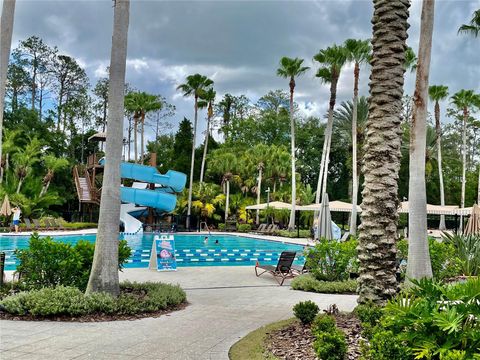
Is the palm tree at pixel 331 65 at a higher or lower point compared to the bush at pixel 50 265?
higher

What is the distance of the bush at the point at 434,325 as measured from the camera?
10.7 feet

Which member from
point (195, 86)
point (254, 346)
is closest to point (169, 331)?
point (254, 346)

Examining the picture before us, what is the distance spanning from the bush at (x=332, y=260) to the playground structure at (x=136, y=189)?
22343 mm

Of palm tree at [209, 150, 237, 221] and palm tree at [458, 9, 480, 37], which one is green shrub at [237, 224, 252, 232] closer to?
palm tree at [209, 150, 237, 221]

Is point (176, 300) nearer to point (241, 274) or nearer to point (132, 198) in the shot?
point (241, 274)

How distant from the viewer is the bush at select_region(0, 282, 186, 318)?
6746mm

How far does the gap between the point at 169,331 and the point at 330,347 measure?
9.17ft

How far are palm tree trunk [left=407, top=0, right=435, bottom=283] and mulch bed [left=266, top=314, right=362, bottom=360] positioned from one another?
1.95 metres

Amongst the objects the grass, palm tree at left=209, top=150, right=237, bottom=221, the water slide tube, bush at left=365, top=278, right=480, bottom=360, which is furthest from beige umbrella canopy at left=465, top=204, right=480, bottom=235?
palm tree at left=209, top=150, right=237, bottom=221

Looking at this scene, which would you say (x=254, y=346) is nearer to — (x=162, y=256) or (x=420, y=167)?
(x=420, y=167)

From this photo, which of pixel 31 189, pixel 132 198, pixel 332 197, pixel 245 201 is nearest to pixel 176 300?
pixel 132 198

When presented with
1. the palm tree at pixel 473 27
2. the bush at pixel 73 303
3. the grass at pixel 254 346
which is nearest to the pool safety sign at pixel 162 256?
the bush at pixel 73 303

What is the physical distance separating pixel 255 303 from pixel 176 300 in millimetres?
1642

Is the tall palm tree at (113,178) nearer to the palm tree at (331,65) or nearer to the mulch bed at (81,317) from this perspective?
the mulch bed at (81,317)
